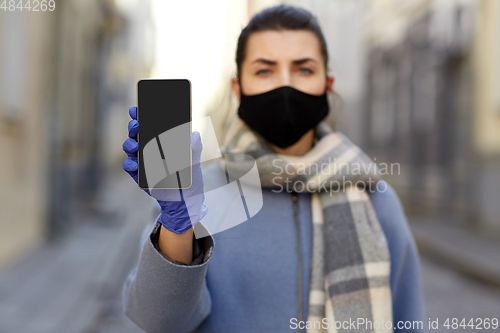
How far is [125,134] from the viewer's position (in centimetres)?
118

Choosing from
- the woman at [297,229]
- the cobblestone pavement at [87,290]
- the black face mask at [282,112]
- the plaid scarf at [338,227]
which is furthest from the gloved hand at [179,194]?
the cobblestone pavement at [87,290]

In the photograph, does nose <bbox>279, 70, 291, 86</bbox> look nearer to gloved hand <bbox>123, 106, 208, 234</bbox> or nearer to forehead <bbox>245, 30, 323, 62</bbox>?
forehead <bbox>245, 30, 323, 62</bbox>

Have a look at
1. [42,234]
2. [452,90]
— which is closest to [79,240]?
[42,234]

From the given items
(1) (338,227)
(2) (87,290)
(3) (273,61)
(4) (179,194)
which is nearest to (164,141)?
(4) (179,194)

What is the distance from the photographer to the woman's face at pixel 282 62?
1396mm

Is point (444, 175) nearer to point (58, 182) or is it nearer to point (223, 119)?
point (58, 182)

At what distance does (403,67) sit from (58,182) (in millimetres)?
10981

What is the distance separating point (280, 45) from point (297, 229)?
2.16 feet

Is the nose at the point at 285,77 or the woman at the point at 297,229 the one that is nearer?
the woman at the point at 297,229

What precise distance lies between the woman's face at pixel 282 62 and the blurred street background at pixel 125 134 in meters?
0.12

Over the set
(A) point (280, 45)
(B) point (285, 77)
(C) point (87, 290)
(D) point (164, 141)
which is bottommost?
(C) point (87, 290)

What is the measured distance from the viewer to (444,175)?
1091cm

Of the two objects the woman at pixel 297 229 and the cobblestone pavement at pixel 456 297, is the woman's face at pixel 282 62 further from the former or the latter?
the cobblestone pavement at pixel 456 297

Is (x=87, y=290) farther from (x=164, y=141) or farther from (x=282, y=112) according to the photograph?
(x=164, y=141)
